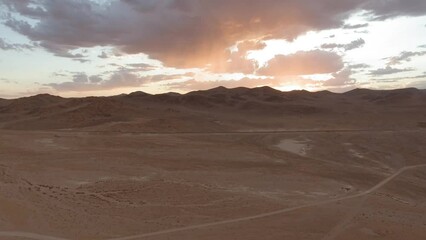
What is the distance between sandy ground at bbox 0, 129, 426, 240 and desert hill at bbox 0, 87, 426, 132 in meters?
13.5

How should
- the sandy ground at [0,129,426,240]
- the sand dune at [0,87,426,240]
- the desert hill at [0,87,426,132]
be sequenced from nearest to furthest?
1. the sandy ground at [0,129,426,240]
2. the sand dune at [0,87,426,240]
3. the desert hill at [0,87,426,132]

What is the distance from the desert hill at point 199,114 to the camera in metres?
46.1

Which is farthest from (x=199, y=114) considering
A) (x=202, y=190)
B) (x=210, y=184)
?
(x=202, y=190)

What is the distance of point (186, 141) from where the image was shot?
33.4 meters

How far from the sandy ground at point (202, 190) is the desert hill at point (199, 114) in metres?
13.5

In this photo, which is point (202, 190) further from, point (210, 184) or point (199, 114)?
point (199, 114)

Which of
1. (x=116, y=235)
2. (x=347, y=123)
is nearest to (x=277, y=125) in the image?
(x=347, y=123)

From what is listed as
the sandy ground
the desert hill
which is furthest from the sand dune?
the desert hill

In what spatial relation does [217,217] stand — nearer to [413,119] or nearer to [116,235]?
[116,235]

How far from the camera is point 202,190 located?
59.0 feet

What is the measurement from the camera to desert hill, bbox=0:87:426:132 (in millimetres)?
46125

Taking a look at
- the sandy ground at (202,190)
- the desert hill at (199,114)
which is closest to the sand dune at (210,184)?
the sandy ground at (202,190)

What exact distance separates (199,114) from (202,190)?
4017 centimetres

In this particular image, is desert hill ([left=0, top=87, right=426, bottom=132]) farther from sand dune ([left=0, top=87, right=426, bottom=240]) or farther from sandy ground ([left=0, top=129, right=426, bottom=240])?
sandy ground ([left=0, top=129, right=426, bottom=240])
